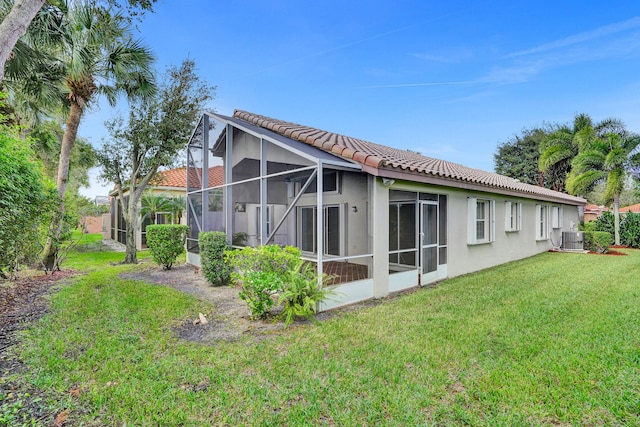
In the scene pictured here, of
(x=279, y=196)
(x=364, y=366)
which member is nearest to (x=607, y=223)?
(x=279, y=196)

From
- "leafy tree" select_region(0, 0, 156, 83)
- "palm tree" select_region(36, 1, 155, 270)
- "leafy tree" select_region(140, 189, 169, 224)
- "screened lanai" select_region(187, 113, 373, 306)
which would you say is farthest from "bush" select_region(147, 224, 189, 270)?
"leafy tree" select_region(140, 189, 169, 224)

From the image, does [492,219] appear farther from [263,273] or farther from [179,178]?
[179,178]

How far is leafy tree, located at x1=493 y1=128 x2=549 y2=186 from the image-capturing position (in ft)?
105

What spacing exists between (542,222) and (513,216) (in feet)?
12.9

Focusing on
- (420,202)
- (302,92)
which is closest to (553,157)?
(302,92)

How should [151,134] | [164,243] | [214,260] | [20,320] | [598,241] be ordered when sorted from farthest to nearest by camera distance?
[598,241]
[151,134]
[164,243]
[214,260]
[20,320]

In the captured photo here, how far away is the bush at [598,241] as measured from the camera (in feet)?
51.2

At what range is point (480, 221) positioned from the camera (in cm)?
1072

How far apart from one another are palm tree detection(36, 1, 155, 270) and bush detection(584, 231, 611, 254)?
Result: 21310 mm

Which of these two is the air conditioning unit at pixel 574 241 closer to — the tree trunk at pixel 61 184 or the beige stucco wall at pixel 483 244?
the beige stucco wall at pixel 483 244

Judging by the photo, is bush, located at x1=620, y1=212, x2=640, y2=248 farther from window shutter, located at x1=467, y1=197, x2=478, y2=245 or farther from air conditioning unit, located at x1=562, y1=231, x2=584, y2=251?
window shutter, located at x1=467, y1=197, x2=478, y2=245

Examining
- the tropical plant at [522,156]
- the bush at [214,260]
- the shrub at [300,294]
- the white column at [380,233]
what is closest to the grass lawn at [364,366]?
the shrub at [300,294]

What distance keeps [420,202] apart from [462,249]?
2653mm

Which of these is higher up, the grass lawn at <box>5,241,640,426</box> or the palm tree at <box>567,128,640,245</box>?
the palm tree at <box>567,128,640,245</box>
